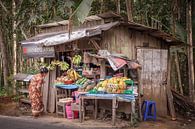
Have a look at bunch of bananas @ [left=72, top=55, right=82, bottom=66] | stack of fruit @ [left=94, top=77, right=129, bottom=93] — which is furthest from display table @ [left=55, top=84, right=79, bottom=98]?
stack of fruit @ [left=94, top=77, right=129, bottom=93]

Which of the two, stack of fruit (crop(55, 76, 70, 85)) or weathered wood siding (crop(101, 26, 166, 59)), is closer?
weathered wood siding (crop(101, 26, 166, 59))

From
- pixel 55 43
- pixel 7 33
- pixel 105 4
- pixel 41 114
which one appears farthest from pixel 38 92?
pixel 7 33

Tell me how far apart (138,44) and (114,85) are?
2.35 metres

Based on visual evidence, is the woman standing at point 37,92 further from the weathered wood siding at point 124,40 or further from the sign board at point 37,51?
the weathered wood siding at point 124,40

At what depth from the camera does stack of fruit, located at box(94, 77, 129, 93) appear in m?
9.46

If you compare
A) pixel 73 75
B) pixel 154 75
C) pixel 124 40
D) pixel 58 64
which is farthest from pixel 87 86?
pixel 154 75

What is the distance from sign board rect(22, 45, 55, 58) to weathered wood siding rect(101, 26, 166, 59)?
5.90 ft

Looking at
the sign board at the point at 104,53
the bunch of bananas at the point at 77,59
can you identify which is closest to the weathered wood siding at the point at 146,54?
the sign board at the point at 104,53

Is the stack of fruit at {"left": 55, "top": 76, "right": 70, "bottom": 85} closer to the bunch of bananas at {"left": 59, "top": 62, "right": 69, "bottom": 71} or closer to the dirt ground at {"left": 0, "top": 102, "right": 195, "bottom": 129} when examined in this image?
the bunch of bananas at {"left": 59, "top": 62, "right": 69, "bottom": 71}

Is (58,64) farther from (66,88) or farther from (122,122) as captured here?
(122,122)

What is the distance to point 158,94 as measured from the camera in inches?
449

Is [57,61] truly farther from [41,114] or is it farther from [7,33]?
[7,33]

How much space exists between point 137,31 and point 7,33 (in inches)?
410

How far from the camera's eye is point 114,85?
9.47 metres
